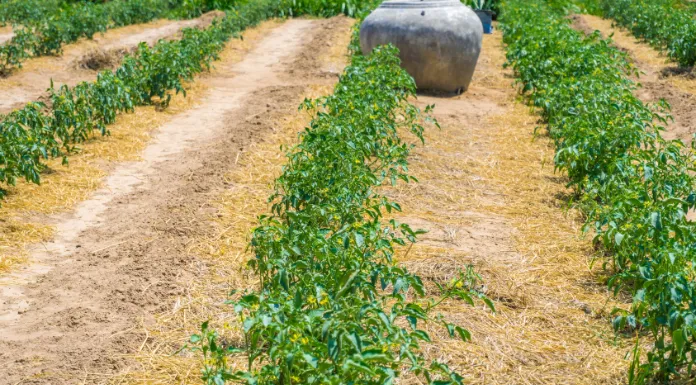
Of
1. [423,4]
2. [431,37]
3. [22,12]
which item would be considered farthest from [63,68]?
[431,37]

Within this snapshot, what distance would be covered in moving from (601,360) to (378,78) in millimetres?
4400

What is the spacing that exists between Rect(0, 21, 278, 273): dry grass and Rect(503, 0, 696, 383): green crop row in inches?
142

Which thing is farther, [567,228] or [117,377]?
[567,228]

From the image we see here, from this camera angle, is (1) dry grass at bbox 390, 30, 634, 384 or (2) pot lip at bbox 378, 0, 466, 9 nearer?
(1) dry grass at bbox 390, 30, 634, 384

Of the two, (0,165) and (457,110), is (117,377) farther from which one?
(457,110)

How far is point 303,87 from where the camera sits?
10695mm

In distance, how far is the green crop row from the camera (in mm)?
3498

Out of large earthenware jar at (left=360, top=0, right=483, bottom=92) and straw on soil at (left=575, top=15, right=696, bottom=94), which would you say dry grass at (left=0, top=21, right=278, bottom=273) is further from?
straw on soil at (left=575, top=15, right=696, bottom=94)

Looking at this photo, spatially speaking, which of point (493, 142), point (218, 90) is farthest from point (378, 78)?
point (218, 90)

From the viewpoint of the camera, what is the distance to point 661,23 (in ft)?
50.2

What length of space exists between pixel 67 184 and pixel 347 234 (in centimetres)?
365

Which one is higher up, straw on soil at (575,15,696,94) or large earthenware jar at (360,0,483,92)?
large earthenware jar at (360,0,483,92)

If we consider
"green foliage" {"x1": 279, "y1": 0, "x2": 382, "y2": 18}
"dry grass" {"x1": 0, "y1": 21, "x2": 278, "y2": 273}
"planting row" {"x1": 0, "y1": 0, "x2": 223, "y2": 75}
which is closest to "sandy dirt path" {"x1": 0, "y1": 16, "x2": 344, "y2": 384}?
"dry grass" {"x1": 0, "y1": 21, "x2": 278, "y2": 273}

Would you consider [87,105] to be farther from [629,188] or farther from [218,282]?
[629,188]
